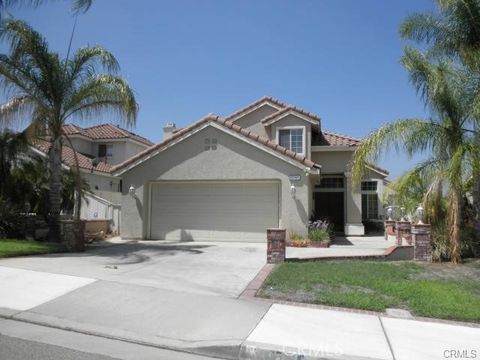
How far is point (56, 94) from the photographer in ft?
47.3

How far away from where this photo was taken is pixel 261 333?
19.9 feet

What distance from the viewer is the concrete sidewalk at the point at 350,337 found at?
5520 millimetres

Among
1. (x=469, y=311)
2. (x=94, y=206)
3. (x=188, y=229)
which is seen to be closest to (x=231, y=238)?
(x=188, y=229)

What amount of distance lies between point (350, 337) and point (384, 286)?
3045 mm

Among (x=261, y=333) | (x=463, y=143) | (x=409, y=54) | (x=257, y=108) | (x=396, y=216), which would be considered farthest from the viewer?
(x=257, y=108)

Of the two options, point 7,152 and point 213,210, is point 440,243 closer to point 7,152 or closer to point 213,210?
point 213,210

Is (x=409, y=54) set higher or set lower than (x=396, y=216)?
higher

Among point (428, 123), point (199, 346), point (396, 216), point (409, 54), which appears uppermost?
point (409, 54)

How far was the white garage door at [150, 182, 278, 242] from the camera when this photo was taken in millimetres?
16609

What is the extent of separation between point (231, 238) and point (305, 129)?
6.52 metres

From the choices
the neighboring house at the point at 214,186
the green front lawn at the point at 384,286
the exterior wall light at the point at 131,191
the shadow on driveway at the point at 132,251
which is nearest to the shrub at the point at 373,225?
the neighboring house at the point at 214,186

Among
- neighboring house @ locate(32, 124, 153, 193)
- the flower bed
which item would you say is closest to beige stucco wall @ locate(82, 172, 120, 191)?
neighboring house @ locate(32, 124, 153, 193)

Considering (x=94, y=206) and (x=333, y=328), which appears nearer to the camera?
(x=333, y=328)

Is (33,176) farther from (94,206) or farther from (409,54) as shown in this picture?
(409,54)
